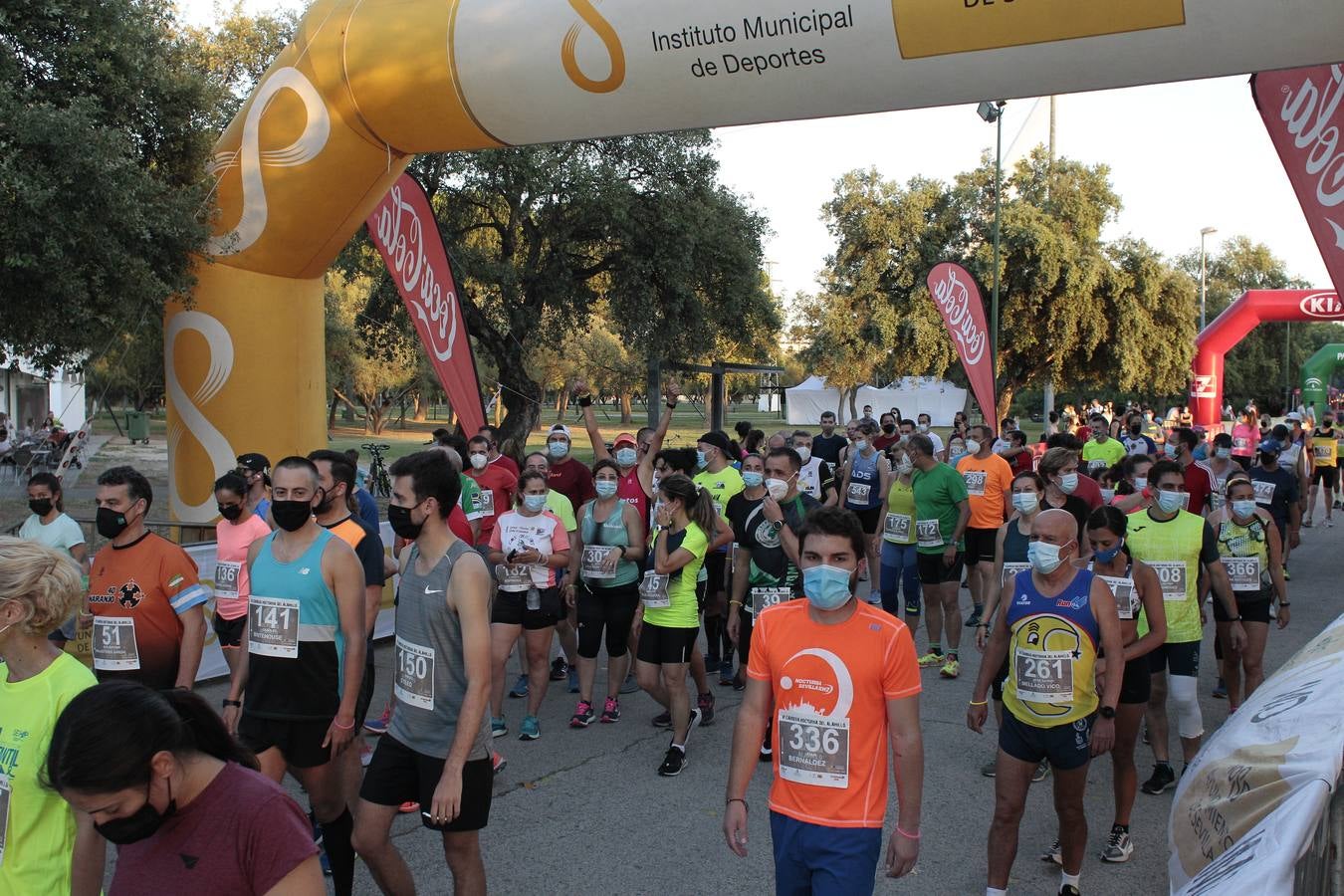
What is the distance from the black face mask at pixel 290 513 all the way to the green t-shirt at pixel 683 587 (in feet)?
9.26

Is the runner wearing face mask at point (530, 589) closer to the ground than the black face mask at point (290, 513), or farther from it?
closer to the ground

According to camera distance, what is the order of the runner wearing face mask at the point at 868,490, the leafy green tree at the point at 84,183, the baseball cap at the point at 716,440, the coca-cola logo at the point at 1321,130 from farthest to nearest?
the runner wearing face mask at the point at 868,490
the baseball cap at the point at 716,440
the leafy green tree at the point at 84,183
the coca-cola logo at the point at 1321,130

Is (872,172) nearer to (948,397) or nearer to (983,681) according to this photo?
(983,681)

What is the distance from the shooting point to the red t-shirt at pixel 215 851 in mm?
1969

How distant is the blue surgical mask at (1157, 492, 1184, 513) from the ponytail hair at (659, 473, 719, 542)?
2.76 m

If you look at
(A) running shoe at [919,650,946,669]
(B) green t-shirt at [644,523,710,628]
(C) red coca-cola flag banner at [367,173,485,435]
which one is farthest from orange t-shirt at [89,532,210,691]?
(A) running shoe at [919,650,946,669]

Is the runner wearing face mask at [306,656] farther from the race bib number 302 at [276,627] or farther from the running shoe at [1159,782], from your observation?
the running shoe at [1159,782]

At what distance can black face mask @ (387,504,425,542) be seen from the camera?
3.79m

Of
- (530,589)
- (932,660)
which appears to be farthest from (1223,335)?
(530,589)

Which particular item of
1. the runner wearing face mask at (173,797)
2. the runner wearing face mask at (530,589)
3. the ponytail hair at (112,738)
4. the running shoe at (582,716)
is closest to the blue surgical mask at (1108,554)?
the runner wearing face mask at (530,589)

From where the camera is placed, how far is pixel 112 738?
1.85 m

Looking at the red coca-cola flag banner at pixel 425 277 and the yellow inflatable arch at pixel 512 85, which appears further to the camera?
the red coca-cola flag banner at pixel 425 277

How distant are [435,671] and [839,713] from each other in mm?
1526

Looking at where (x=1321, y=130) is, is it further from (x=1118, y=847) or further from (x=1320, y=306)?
(x=1320, y=306)
